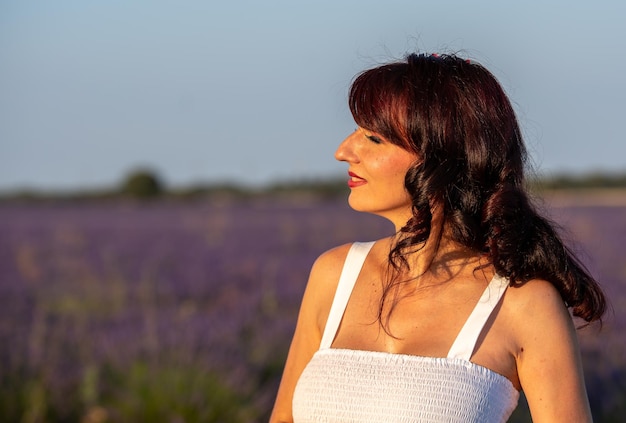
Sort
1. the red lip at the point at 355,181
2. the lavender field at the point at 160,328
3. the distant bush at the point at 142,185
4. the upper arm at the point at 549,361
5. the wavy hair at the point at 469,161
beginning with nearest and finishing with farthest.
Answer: the upper arm at the point at 549,361 → the wavy hair at the point at 469,161 → the red lip at the point at 355,181 → the lavender field at the point at 160,328 → the distant bush at the point at 142,185

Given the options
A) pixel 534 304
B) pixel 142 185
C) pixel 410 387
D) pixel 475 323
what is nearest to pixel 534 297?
pixel 534 304

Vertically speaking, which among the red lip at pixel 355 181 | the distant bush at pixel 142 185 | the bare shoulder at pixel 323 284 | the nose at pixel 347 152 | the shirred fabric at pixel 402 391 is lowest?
the distant bush at pixel 142 185

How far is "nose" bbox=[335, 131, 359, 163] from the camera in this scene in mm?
2146

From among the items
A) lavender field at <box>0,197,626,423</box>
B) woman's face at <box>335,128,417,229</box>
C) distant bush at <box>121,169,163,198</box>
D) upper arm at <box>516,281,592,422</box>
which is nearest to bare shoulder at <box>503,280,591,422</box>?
upper arm at <box>516,281,592,422</box>

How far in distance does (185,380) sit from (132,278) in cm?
296

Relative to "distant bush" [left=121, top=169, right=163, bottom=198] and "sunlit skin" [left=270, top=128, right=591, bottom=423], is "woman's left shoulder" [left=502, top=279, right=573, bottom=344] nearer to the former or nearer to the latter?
"sunlit skin" [left=270, top=128, right=591, bottom=423]

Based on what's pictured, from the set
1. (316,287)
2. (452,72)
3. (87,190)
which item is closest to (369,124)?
(452,72)

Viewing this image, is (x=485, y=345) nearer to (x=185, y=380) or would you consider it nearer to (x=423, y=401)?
(x=423, y=401)

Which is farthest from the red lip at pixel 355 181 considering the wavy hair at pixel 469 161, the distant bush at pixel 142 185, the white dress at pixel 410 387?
the distant bush at pixel 142 185

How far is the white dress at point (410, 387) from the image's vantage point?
6.39 ft

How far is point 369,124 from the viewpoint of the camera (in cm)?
211

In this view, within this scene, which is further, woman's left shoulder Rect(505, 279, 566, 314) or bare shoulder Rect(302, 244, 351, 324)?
bare shoulder Rect(302, 244, 351, 324)

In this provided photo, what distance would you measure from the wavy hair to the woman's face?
0.03 meters

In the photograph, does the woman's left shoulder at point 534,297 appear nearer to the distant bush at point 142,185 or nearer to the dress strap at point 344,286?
the dress strap at point 344,286
